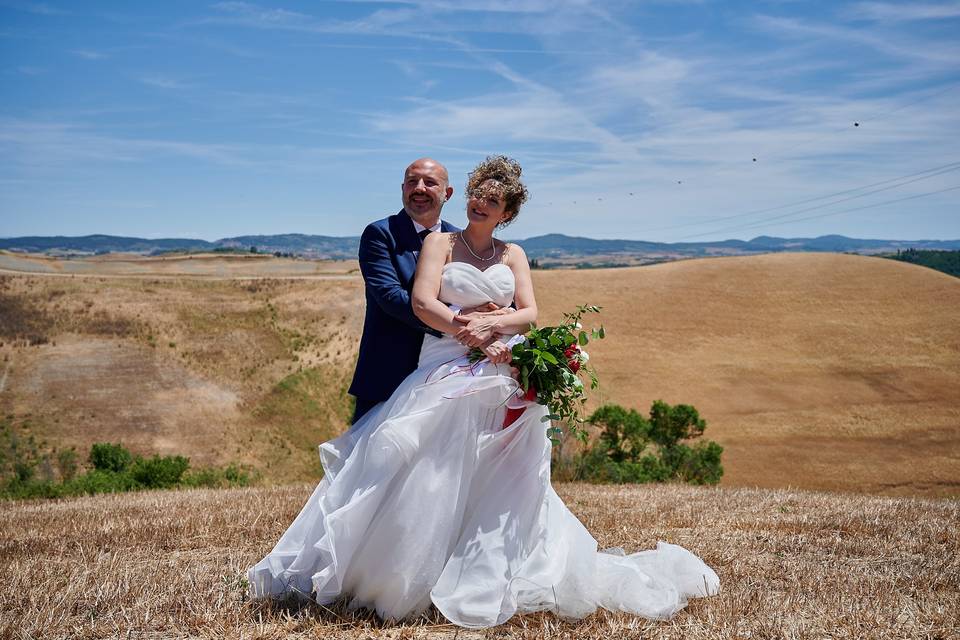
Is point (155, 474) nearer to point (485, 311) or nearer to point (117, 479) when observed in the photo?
point (117, 479)

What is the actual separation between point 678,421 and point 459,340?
125 ft

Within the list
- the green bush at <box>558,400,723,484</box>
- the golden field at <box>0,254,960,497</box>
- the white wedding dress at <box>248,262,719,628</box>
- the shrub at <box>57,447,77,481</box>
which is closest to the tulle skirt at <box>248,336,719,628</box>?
the white wedding dress at <box>248,262,719,628</box>

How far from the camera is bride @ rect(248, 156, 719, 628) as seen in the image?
501cm

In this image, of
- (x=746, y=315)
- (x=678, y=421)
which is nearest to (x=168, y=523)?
(x=678, y=421)

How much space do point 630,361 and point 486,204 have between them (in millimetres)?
56608

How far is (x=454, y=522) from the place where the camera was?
5152 millimetres

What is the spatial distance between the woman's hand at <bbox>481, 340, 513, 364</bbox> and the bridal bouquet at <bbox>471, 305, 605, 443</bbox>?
Result: 7 cm

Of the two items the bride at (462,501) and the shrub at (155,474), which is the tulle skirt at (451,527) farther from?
the shrub at (155,474)

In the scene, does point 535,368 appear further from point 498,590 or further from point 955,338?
point 955,338

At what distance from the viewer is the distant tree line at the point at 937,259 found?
134250mm

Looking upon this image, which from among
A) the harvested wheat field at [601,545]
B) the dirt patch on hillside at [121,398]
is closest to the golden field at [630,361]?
the dirt patch on hillside at [121,398]

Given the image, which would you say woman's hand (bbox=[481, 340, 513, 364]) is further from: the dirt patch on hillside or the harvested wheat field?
the dirt patch on hillside

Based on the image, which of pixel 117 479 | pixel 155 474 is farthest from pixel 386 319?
pixel 155 474

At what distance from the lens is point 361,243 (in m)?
5.76
